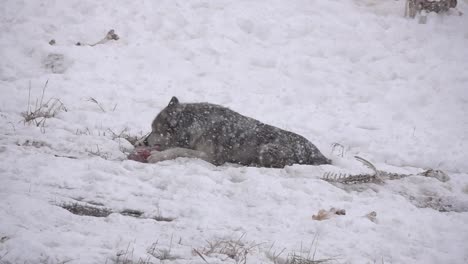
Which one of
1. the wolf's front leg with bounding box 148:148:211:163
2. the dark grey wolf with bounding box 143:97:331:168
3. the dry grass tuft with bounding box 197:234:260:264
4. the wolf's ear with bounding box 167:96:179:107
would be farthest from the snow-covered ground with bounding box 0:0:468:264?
the wolf's ear with bounding box 167:96:179:107

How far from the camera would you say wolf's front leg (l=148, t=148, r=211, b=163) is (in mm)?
7391

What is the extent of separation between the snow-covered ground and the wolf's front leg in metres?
0.31

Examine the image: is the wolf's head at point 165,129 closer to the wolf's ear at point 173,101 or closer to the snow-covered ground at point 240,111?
the wolf's ear at point 173,101

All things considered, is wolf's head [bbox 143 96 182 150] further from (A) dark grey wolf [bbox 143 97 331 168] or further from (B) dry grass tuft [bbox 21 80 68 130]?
(B) dry grass tuft [bbox 21 80 68 130]

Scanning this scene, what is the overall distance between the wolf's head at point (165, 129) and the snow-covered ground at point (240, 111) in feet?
2.11

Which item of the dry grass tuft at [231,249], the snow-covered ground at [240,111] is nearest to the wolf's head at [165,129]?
the snow-covered ground at [240,111]

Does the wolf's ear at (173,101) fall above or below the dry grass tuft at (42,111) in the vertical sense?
above

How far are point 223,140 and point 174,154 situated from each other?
0.94 m

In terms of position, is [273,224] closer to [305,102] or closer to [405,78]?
[305,102]

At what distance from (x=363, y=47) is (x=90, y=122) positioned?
28.1 ft

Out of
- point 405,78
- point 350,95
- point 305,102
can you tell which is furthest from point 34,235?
point 405,78

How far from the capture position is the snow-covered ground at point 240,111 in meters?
4.90

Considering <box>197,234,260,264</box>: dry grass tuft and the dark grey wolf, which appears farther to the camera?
the dark grey wolf

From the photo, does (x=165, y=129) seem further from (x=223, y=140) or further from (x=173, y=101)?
(x=223, y=140)
